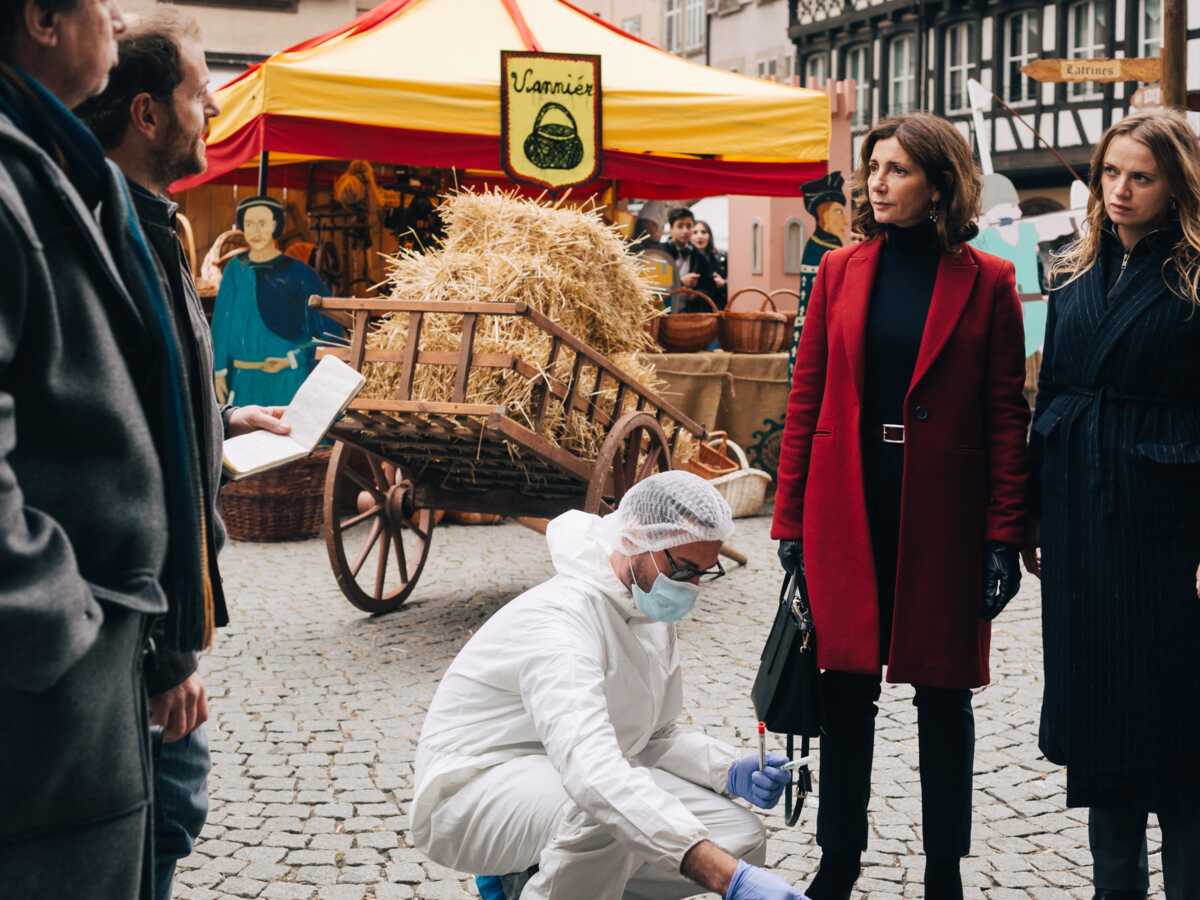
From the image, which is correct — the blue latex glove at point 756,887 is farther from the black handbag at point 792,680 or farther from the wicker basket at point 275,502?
the wicker basket at point 275,502

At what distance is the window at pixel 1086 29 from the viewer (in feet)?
77.4

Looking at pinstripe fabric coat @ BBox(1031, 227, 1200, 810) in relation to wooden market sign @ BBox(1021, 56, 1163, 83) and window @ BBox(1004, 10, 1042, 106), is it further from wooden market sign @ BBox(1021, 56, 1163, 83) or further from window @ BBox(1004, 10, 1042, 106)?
window @ BBox(1004, 10, 1042, 106)

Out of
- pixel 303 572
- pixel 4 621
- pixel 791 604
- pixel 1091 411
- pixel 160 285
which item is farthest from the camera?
pixel 303 572

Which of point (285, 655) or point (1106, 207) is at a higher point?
point (1106, 207)

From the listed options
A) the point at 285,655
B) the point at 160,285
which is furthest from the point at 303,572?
the point at 160,285

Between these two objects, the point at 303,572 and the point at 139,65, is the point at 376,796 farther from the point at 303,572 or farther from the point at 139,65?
the point at 303,572

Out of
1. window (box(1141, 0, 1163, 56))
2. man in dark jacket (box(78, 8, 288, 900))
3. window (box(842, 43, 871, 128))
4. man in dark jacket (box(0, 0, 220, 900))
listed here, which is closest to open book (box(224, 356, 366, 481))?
man in dark jacket (box(78, 8, 288, 900))

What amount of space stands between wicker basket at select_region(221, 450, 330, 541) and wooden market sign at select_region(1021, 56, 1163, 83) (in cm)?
450

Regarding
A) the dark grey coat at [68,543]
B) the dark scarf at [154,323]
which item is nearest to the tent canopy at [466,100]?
the dark scarf at [154,323]

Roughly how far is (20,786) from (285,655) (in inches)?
175

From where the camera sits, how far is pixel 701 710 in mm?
4996

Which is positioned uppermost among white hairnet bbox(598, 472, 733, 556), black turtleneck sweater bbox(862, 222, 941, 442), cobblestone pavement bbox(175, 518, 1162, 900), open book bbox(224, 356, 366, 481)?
black turtleneck sweater bbox(862, 222, 941, 442)

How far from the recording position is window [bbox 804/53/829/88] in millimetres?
29438

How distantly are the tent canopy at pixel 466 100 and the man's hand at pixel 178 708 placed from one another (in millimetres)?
6664
